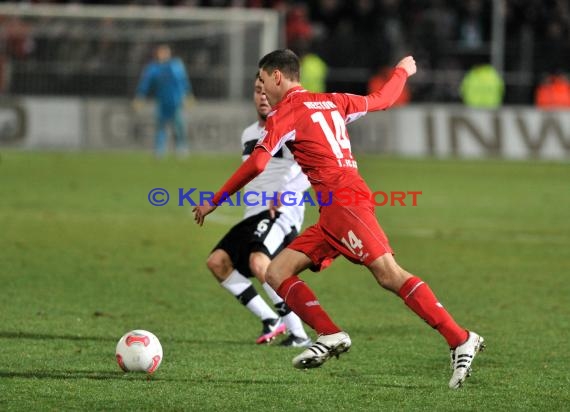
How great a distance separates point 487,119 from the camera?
26562mm

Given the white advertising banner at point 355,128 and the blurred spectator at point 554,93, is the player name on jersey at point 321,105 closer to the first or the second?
the white advertising banner at point 355,128

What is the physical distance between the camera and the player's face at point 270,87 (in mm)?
6977

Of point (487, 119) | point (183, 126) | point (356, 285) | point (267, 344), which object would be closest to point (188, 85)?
point (183, 126)

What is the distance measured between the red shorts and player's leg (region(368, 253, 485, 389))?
67 millimetres

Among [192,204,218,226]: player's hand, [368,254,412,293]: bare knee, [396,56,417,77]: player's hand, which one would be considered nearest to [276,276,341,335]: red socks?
[368,254,412,293]: bare knee

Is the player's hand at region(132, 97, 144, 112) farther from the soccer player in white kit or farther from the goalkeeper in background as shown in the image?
the soccer player in white kit

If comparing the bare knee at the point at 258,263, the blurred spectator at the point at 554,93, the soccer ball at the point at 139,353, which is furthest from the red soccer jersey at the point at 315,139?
the blurred spectator at the point at 554,93

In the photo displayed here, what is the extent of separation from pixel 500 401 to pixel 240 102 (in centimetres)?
1993

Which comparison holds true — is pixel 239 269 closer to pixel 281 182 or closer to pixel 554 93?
pixel 281 182

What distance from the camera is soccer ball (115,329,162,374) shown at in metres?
6.86

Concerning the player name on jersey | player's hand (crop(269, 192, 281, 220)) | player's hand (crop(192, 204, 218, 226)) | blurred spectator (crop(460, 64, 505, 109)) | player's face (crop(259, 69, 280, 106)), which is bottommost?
blurred spectator (crop(460, 64, 505, 109))

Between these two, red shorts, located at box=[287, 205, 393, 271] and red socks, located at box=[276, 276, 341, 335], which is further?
red socks, located at box=[276, 276, 341, 335]

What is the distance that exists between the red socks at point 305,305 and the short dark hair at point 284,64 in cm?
120

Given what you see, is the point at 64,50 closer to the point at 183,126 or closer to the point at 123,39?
the point at 123,39
